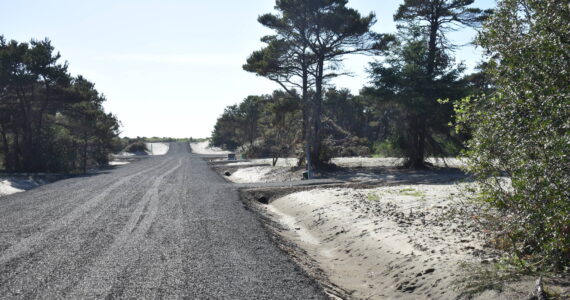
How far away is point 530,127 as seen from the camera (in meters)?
5.75

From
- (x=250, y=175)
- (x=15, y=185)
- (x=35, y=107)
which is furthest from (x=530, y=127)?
(x=35, y=107)

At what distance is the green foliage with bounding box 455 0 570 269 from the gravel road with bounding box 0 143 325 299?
309cm

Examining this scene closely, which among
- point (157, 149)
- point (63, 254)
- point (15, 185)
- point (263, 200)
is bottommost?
point (263, 200)

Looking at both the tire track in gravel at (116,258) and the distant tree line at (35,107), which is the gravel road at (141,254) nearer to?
the tire track in gravel at (116,258)

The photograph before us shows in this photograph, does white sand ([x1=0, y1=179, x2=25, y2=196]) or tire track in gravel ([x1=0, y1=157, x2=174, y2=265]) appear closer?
tire track in gravel ([x1=0, y1=157, x2=174, y2=265])

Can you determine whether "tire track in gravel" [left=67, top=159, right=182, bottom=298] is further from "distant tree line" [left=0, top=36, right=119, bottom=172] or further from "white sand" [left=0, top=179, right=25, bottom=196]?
"distant tree line" [left=0, top=36, right=119, bottom=172]

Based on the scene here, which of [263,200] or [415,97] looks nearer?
[263,200]

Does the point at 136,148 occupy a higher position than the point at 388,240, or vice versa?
the point at 136,148

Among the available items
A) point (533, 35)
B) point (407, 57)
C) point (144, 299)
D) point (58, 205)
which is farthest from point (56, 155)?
point (533, 35)

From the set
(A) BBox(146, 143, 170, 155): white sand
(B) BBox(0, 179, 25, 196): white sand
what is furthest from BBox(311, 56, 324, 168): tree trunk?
(A) BBox(146, 143, 170, 155): white sand

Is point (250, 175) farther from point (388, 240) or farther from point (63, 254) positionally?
point (63, 254)

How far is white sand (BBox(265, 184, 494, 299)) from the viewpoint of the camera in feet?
25.3

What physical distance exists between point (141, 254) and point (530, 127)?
23.0 ft

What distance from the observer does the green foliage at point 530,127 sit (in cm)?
534
